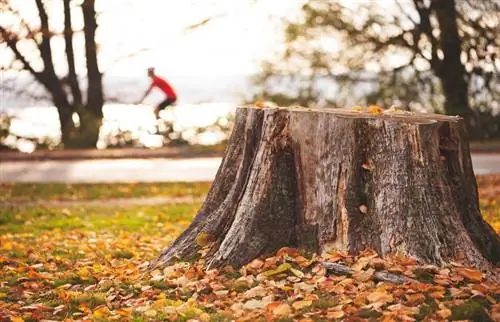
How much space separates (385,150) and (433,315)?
1.42 m

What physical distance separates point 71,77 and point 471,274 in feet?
53.9

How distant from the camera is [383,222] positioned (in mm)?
6145

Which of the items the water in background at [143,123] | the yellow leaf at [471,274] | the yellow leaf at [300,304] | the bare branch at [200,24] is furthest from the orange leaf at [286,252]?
the water in background at [143,123]

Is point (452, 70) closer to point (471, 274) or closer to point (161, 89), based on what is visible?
point (161, 89)

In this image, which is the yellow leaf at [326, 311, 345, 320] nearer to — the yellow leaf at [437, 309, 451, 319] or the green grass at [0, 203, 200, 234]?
the yellow leaf at [437, 309, 451, 319]

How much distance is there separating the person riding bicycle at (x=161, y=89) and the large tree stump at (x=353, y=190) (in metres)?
12.2

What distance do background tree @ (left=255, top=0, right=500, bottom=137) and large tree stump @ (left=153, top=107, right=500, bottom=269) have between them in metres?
13.0

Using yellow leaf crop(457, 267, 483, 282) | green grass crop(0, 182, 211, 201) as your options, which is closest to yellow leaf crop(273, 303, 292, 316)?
yellow leaf crop(457, 267, 483, 282)

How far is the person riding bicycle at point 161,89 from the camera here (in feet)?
61.2

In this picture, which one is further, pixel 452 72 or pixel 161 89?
pixel 452 72

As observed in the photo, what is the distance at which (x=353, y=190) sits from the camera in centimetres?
623

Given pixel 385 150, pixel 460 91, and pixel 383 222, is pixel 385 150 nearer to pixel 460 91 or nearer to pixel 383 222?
pixel 383 222

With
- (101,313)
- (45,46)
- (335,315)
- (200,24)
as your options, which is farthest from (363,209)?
(45,46)

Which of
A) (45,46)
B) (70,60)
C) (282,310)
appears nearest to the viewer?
(282,310)
